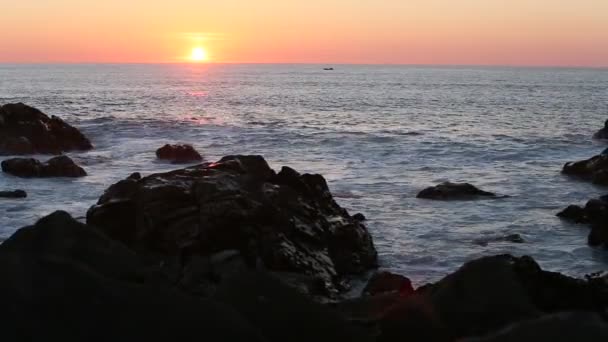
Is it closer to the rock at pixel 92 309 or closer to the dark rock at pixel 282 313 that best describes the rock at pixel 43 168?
the rock at pixel 92 309

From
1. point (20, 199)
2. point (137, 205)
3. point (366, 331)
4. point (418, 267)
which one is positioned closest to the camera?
point (366, 331)

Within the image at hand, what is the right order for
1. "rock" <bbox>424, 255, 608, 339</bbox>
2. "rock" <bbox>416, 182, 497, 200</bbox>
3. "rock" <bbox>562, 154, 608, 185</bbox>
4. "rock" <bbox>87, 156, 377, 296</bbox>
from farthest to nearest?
"rock" <bbox>562, 154, 608, 185</bbox> → "rock" <bbox>416, 182, 497, 200</bbox> → "rock" <bbox>87, 156, 377, 296</bbox> → "rock" <bbox>424, 255, 608, 339</bbox>

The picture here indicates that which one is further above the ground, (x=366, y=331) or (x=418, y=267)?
(x=366, y=331)

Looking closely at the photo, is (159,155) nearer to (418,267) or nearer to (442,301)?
(418,267)

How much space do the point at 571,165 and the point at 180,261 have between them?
61.8 ft

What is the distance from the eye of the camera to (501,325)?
4500mm

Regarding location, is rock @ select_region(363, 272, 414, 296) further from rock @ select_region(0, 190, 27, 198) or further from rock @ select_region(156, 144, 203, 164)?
rock @ select_region(156, 144, 203, 164)

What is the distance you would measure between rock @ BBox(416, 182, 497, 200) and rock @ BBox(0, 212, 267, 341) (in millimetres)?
15990

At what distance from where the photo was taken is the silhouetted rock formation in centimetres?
1415

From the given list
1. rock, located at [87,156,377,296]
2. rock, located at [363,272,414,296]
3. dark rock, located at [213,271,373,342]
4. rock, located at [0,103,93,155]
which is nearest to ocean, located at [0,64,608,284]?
rock, located at [87,156,377,296]

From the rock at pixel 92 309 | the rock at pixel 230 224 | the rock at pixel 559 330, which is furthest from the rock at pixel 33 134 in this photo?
the rock at pixel 559 330

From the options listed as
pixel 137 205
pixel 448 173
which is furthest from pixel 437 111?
pixel 137 205

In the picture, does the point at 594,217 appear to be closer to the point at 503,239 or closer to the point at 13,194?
the point at 503,239

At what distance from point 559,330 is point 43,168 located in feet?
74.2
